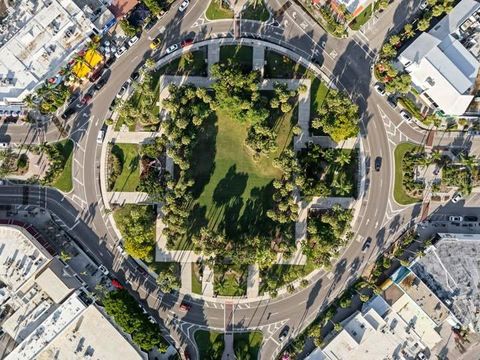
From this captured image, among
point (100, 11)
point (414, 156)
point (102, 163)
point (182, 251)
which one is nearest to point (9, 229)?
point (102, 163)

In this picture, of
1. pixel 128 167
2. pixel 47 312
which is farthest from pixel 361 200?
pixel 47 312

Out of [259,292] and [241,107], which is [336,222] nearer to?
[259,292]

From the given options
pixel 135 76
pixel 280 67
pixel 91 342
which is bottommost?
pixel 91 342

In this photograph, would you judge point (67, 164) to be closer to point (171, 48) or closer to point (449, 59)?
point (171, 48)

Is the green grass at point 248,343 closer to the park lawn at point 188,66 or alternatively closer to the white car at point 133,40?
the park lawn at point 188,66

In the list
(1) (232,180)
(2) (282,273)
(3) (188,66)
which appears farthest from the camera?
(2) (282,273)

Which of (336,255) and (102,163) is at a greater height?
(102,163)
